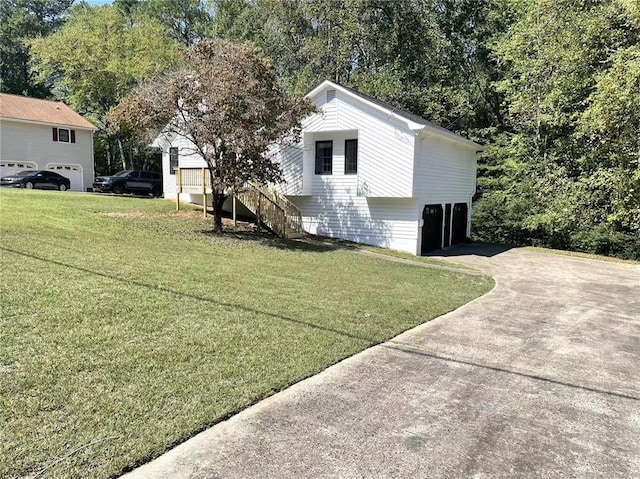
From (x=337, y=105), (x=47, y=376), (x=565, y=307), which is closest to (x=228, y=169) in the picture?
(x=337, y=105)

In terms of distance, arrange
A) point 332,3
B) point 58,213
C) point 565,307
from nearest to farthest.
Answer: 1. point 565,307
2. point 58,213
3. point 332,3

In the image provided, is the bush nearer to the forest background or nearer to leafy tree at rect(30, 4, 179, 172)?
the forest background

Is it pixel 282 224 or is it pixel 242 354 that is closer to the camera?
pixel 242 354

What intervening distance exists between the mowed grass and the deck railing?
4.37 metres

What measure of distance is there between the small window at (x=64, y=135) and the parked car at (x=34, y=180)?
456 cm

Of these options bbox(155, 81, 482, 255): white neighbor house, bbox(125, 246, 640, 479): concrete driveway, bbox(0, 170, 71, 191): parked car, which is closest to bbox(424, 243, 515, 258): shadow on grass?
bbox(155, 81, 482, 255): white neighbor house

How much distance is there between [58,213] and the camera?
1405 cm

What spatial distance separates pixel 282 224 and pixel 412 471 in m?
13.3

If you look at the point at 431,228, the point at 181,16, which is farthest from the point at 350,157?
the point at 181,16

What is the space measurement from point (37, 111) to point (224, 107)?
73.4ft

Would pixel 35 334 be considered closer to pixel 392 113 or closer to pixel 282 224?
pixel 282 224

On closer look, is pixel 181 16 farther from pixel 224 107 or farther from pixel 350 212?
pixel 224 107

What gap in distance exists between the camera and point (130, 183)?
26266 mm

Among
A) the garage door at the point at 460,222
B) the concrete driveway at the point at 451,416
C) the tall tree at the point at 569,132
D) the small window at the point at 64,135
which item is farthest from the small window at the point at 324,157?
the small window at the point at 64,135
